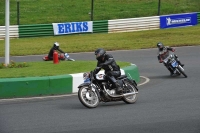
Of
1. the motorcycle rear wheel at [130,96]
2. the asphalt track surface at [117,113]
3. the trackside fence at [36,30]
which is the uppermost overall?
the trackside fence at [36,30]

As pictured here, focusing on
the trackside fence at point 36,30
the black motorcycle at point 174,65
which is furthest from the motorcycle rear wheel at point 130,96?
the trackside fence at point 36,30

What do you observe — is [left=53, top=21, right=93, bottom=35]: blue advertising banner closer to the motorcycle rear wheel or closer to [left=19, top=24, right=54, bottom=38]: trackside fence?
[left=19, top=24, right=54, bottom=38]: trackside fence

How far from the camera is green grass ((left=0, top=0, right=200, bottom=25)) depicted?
130 ft

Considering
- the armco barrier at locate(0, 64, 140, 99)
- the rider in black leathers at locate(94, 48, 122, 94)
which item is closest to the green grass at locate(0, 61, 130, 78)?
the armco barrier at locate(0, 64, 140, 99)

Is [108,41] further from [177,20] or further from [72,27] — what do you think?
[177,20]

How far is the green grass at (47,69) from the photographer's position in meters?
16.8

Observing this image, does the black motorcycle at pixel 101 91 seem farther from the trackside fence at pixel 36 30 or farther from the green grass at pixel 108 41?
→ the trackside fence at pixel 36 30

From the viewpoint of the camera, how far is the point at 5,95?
15500 mm

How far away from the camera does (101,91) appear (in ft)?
46.6

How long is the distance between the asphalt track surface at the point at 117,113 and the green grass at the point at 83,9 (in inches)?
852

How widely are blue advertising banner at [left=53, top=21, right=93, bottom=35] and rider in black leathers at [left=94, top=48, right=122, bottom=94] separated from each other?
67.6ft

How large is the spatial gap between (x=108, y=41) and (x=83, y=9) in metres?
9.18

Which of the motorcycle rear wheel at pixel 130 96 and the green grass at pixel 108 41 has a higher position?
the green grass at pixel 108 41

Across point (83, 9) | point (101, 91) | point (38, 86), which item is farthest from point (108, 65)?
point (83, 9)
